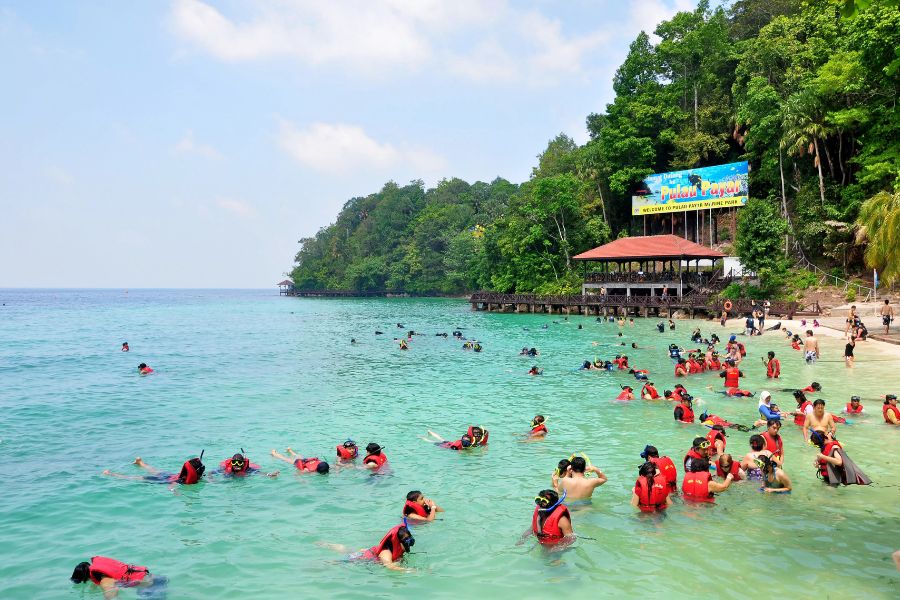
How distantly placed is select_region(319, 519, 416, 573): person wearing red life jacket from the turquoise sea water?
210mm

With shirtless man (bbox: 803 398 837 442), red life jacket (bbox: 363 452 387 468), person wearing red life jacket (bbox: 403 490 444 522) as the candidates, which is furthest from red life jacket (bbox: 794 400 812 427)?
red life jacket (bbox: 363 452 387 468)

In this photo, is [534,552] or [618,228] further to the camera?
[618,228]

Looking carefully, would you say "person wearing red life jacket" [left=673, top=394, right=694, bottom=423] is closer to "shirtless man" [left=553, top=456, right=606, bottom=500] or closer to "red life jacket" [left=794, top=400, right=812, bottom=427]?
"red life jacket" [left=794, top=400, right=812, bottom=427]

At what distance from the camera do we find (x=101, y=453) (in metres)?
15.1

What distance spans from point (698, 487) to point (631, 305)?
145 feet

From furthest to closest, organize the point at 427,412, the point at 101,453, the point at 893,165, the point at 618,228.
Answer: the point at 618,228 → the point at 893,165 → the point at 427,412 → the point at 101,453

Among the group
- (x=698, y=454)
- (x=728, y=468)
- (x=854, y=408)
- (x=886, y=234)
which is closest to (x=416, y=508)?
(x=698, y=454)

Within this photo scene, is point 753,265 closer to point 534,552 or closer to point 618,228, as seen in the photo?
point 618,228

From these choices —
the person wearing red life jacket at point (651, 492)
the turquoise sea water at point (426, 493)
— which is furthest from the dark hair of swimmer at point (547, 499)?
the person wearing red life jacket at point (651, 492)

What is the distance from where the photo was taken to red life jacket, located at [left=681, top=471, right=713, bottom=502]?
401 inches

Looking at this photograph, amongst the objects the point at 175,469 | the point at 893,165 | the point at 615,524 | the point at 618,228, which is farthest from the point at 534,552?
the point at 618,228

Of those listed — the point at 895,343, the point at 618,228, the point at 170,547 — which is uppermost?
the point at 618,228

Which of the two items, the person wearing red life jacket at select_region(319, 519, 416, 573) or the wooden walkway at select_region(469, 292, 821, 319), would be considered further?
the wooden walkway at select_region(469, 292, 821, 319)

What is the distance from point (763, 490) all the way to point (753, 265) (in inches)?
1605
